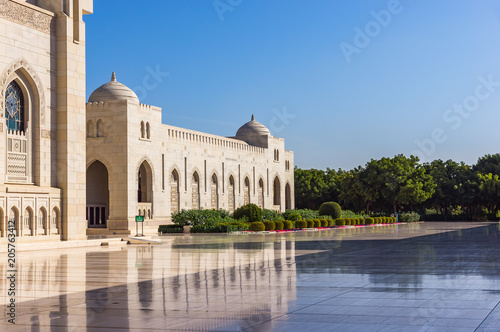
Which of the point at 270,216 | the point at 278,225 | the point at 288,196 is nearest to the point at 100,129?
the point at 278,225

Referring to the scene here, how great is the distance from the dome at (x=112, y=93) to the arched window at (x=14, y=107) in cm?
1324

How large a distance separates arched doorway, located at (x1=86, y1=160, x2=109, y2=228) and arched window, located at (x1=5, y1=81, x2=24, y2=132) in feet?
46.5

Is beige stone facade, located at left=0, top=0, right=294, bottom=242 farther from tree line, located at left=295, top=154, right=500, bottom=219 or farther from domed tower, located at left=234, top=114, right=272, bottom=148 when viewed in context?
tree line, located at left=295, top=154, right=500, bottom=219

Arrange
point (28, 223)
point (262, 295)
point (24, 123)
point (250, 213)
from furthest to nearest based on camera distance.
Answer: point (250, 213) < point (24, 123) < point (28, 223) < point (262, 295)

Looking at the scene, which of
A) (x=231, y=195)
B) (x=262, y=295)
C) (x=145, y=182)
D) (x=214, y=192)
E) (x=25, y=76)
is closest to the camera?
(x=262, y=295)

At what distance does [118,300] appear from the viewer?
8.73 meters

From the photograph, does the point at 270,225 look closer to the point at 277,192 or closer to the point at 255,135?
the point at 255,135

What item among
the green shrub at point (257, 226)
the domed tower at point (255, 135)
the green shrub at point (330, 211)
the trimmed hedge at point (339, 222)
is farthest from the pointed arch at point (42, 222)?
the domed tower at point (255, 135)

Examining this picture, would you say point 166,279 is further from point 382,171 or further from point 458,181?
point 458,181

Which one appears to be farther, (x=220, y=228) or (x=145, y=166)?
(x=145, y=166)

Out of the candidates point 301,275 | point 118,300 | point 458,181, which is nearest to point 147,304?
point 118,300

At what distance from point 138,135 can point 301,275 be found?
25.8 metres

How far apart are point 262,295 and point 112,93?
1149 inches

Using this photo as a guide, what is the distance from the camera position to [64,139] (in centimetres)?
2402
